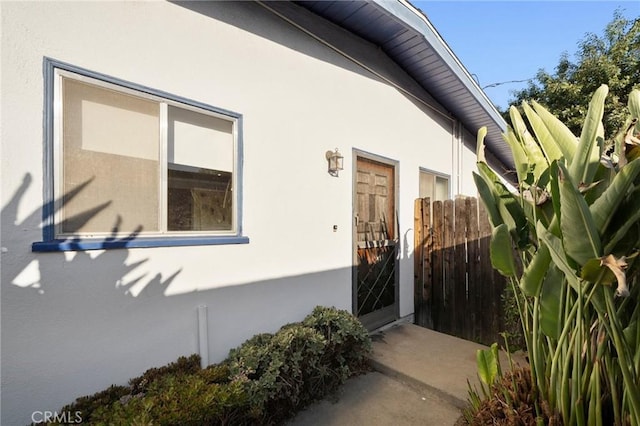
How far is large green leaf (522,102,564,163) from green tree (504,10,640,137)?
877cm

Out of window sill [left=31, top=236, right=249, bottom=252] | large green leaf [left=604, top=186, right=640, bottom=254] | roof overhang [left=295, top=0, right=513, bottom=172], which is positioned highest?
roof overhang [left=295, top=0, right=513, bottom=172]

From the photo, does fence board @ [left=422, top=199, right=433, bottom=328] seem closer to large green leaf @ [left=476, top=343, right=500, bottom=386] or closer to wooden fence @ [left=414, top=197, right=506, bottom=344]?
wooden fence @ [left=414, top=197, right=506, bottom=344]

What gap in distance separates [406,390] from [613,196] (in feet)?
7.91

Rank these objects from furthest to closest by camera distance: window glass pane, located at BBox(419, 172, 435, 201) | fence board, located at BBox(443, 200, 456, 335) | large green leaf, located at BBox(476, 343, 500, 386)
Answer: window glass pane, located at BBox(419, 172, 435, 201) → fence board, located at BBox(443, 200, 456, 335) → large green leaf, located at BBox(476, 343, 500, 386)

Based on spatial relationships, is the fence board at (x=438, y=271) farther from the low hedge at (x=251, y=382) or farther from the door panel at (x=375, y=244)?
the low hedge at (x=251, y=382)

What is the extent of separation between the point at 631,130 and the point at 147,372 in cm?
335

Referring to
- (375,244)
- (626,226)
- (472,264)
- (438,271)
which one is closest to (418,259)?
(438,271)

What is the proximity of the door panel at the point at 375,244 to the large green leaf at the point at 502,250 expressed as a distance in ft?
7.04

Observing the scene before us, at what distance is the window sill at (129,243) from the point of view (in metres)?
1.85

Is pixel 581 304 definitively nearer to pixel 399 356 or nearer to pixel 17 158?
pixel 399 356

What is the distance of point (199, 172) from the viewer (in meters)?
2.58

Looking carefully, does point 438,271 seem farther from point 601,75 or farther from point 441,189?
point 601,75

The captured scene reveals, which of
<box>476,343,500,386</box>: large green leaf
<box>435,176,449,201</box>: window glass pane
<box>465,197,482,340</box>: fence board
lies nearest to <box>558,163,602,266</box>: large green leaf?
<box>476,343,500,386</box>: large green leaf

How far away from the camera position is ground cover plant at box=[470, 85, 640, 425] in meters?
1.39
